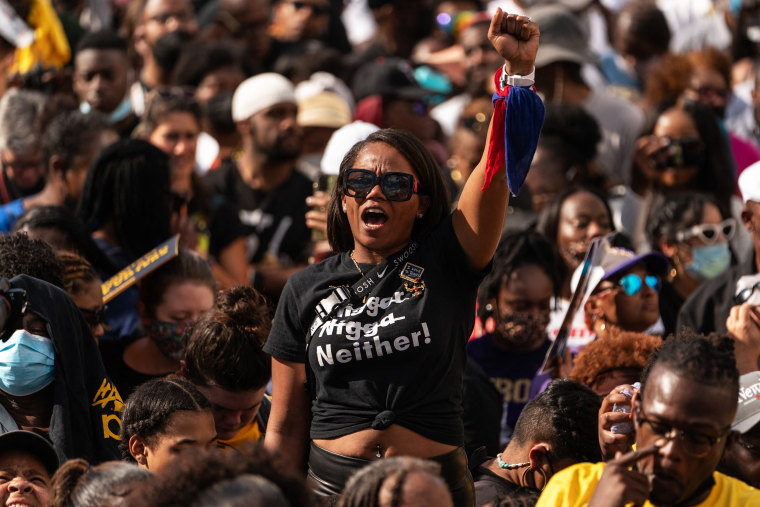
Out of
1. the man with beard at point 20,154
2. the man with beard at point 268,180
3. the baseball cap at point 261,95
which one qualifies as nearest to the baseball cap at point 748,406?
the man with beard at point 268,180

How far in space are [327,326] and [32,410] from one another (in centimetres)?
122

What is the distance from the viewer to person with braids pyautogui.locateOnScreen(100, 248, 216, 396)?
532 cm

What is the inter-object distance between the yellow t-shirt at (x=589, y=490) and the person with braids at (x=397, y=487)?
1.96 feet

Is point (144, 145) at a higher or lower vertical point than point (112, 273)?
higher

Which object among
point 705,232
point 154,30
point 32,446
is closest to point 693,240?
point 705,232

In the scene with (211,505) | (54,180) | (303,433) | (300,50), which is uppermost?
(300,50)

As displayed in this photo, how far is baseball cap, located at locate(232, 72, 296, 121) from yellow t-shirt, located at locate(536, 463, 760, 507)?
498 centimetres

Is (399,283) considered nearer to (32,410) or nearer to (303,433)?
(303,433)

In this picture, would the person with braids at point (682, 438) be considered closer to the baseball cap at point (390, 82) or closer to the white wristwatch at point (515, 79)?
the white wristwatch at point (515, 79)

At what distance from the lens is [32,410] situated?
448 centimetres

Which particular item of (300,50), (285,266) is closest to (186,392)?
(285,266)

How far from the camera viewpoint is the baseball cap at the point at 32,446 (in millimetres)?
4129

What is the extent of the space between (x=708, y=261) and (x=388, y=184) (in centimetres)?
310

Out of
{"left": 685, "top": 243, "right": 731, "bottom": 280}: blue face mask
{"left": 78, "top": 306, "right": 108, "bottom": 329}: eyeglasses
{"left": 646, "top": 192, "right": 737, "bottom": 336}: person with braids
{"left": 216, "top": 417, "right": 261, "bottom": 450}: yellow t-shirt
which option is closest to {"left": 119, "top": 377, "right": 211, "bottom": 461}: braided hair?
{"left": 216, "top": 417, "right": 261, "bottom": 450}: yellow t-shirt
